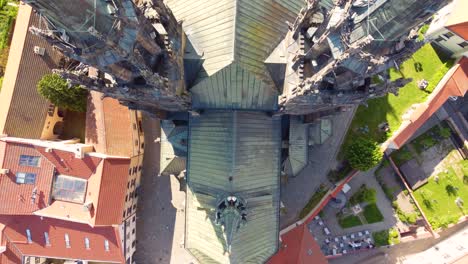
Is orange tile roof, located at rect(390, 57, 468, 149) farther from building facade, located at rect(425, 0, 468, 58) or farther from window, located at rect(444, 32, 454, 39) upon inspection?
window, located at rect(444, 32, 454, 39)

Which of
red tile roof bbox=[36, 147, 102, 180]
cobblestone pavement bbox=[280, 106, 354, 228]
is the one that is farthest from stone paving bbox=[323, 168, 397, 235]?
red tile roof bbox=[36, 147, 102, 180]

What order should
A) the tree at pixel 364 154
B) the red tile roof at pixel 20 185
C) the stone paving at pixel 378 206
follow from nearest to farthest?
the red tile roof at pixel 20 185 → the tree at pixel 364 154 → the stone paving at pixel 378 206

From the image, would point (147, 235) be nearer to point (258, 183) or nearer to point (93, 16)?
point (258, 183)

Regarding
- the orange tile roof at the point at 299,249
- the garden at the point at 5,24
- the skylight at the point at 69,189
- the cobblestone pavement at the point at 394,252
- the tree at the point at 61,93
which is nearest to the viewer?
the tree at the point at 61,93

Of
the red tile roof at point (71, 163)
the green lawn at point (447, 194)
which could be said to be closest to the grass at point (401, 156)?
the green lawn at point (447, 194)

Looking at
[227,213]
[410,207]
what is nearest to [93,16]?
Answer: [227,213]

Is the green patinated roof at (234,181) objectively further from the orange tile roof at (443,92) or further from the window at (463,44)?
the window at (463,44)

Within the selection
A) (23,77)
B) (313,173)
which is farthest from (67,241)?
(313,173)
